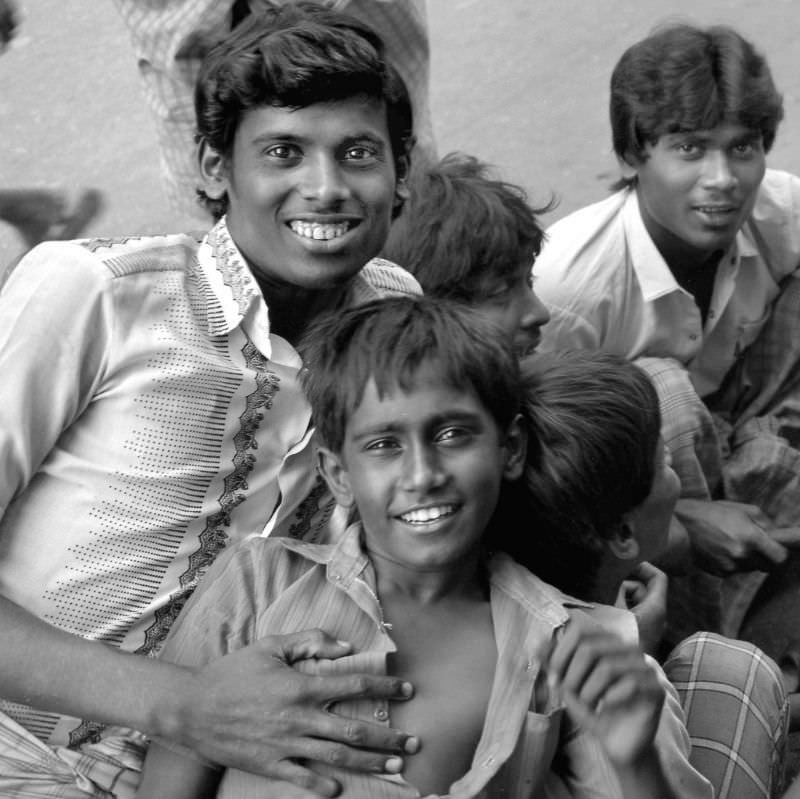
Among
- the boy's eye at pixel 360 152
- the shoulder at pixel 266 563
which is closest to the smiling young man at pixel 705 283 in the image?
the boy's eye at pixel 360 152

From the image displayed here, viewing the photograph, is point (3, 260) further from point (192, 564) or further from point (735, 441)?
point (192, 564)

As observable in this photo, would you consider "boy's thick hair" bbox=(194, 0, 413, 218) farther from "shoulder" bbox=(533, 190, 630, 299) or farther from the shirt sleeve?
"shoulder" bbox=(533, 190, 630, 299)

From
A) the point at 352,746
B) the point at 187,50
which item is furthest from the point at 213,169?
the point at 187,50

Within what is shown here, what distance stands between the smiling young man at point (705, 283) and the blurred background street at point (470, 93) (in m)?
1.32

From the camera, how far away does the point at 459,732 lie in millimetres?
2020

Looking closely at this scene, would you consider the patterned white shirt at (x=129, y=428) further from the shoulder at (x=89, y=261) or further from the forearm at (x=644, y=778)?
the forearm at (x=644, y=778)

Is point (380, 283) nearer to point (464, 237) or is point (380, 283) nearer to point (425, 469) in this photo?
point (464, 237)

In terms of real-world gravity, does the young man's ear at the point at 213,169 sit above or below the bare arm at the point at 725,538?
above

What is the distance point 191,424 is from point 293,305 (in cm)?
30

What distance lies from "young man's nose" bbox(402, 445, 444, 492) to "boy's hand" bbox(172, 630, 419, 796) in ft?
0.82

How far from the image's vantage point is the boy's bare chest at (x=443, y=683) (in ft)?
6.59

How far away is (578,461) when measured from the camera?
7.31 ft

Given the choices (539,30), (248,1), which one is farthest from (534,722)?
(539,30)

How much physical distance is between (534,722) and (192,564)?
1.93 ft
